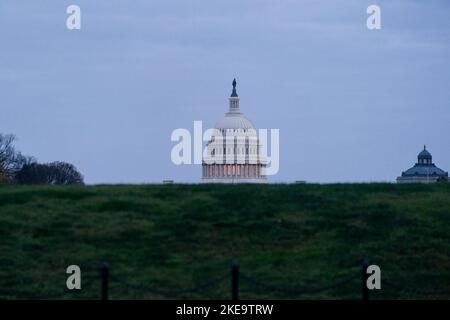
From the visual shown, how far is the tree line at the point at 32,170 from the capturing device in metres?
86.4

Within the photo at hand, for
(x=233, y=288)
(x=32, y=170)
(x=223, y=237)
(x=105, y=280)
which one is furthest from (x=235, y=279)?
(x=32, y=170)

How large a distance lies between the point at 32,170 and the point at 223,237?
60.6 metres

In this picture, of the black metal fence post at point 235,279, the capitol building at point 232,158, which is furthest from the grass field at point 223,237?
the capitol building at point 232,158

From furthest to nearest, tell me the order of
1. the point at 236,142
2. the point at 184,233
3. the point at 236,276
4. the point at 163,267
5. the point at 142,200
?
the point at 236,142 < the point at 142,200 < the point at 184,233 < the point at 163,267 < the point at 236,276

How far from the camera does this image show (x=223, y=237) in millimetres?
28422

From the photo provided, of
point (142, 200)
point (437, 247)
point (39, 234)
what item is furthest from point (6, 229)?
point (437, 247)

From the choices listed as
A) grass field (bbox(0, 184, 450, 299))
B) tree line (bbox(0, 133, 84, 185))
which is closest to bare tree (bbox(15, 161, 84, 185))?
tree line (bbox(0, 133, 84, 185))

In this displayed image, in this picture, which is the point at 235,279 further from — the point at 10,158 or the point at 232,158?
the point at 232,158

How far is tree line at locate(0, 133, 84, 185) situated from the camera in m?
86.4

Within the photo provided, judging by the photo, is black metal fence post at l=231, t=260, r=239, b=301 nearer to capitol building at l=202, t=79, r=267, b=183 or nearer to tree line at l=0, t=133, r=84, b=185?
tree line at l=0, t=133, r=84, b=185

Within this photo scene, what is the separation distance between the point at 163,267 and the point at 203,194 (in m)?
4.68

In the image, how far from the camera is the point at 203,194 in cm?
3123

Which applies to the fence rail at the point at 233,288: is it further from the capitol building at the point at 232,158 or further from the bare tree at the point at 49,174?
the capitol building at the point at 232,158
